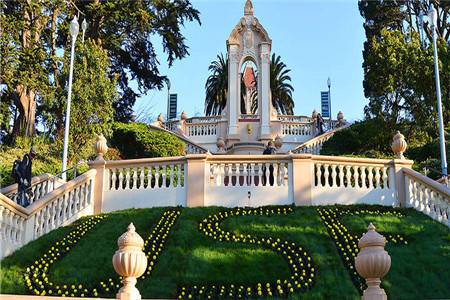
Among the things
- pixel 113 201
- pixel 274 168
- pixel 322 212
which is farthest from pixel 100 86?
pixel 322 212

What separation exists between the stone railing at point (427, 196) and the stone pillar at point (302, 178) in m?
2.63


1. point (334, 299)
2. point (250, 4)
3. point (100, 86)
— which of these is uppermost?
point (250, 4)

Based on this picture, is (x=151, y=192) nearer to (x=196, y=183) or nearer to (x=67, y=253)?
(x=196, y=183)

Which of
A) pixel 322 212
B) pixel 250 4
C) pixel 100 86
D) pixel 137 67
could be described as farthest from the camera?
pixel 137 67

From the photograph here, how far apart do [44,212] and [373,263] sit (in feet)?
28.8

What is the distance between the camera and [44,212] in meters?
14.2

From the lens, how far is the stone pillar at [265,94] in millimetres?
32438

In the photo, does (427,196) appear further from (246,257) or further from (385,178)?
(246,257)

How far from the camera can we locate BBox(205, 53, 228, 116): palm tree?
5975 cm

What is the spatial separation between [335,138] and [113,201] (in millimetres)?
16113

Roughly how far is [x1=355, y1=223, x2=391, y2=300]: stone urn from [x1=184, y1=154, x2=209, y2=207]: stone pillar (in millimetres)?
7030

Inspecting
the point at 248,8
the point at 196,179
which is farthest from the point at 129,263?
the point at 248,8

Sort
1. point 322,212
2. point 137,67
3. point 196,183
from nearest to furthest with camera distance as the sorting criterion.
Answer: 1. point 322,212
2. point 196,183
3. point 137,67

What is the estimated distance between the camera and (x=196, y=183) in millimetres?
15250
